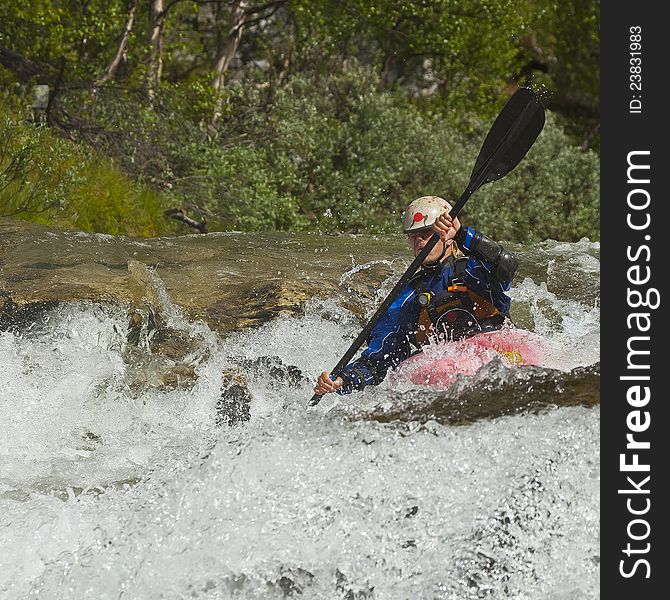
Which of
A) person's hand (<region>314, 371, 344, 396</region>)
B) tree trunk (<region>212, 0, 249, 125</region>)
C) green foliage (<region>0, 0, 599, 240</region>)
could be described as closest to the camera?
person's hand (<region>314, 371, 344, 396</region>)

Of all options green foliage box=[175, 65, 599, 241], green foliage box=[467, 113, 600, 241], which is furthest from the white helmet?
green foliage box=[467, 113, 600, 241]

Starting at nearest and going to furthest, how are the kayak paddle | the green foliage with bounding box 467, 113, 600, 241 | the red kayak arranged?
the red kayak
the kayak paddle
the green foliage with bounding box 467, 113, 600, 241

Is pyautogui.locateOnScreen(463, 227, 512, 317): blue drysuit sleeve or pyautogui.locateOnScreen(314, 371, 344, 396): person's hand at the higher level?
pyautogui.locateOnScreen(463, 227, 512, 317): blue drysuit sleeve

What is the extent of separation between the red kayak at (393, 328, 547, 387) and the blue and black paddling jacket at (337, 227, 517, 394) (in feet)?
0.34

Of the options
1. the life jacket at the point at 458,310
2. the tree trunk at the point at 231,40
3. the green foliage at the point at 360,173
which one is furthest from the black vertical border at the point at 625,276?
the tree trunk at the point at 231,40

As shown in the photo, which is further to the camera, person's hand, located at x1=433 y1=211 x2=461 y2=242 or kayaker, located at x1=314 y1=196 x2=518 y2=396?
kayaker, located at x1=314 y1=196 x2=518 y2=396

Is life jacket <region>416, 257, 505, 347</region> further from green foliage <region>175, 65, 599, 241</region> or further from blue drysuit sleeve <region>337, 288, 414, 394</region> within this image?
green foliage <region>175, 65, 599, 241</region>

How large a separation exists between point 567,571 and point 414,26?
9.71m

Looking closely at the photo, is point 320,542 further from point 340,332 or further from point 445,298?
point 340,332

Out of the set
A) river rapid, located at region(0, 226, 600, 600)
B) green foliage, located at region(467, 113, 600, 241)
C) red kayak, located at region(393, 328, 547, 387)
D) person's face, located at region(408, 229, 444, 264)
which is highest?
green foliage, located at region(467, 113, 600, 241)

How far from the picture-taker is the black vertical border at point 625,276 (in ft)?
11.2

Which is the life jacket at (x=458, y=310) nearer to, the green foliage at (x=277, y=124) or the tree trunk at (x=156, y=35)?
the green foliage at (x=277, y=124)

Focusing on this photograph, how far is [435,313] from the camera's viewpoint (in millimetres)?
4559

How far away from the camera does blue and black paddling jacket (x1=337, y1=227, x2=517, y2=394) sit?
4.49 metres
